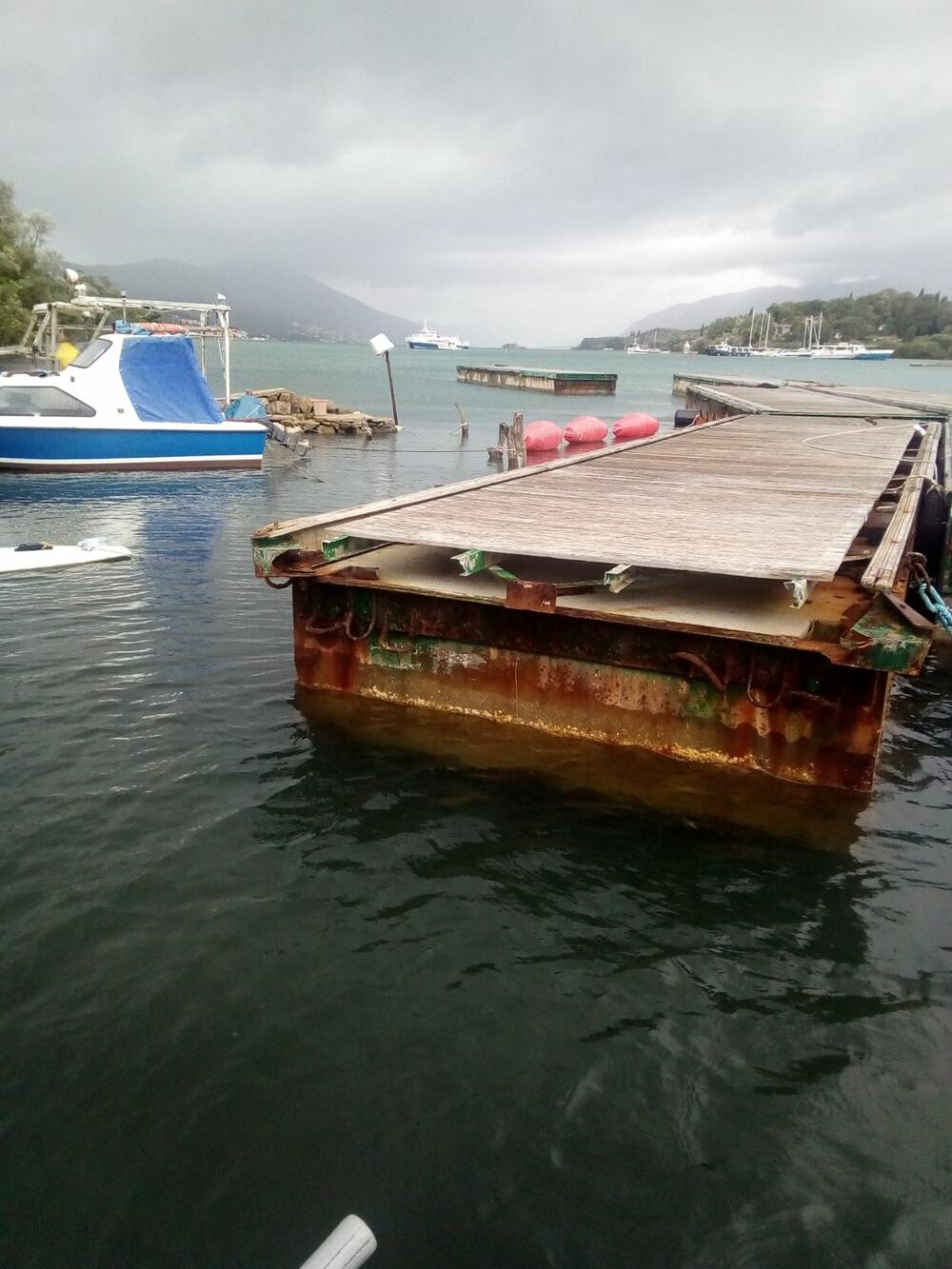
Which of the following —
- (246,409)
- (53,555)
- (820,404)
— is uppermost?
(820,404)

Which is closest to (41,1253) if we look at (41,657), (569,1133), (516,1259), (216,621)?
(516,1259)

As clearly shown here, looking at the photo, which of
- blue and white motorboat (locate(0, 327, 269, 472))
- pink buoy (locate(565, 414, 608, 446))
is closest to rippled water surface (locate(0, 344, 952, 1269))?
blue and white motorboat (locate(0, 327, 269, 472))

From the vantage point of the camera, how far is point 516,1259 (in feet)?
11.0

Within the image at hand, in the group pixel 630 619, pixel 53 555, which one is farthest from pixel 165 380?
pixel 630 619

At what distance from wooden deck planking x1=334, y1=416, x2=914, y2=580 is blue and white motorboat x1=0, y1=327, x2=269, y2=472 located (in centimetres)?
1367

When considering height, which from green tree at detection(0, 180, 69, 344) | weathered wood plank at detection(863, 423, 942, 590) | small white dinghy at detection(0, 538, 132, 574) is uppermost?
green tree at detection(0, 180, 69, 344)

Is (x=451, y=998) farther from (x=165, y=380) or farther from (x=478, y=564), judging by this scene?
(x=165, y=380)

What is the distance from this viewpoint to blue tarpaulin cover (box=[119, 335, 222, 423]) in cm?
2291

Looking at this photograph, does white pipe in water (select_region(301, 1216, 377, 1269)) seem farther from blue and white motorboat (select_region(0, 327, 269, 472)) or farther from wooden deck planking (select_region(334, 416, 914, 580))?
blue and white motorboat (select_region(0, 327, 269, 472))

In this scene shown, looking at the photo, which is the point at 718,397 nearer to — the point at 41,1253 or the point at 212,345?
the point at 41,1253

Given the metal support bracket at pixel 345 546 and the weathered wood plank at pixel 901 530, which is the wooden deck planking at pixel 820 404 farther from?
the metal support bracket at pixel 345 546

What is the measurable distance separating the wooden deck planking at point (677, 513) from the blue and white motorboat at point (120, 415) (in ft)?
44.8

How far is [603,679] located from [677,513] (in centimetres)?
274

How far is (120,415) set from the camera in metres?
22.9
